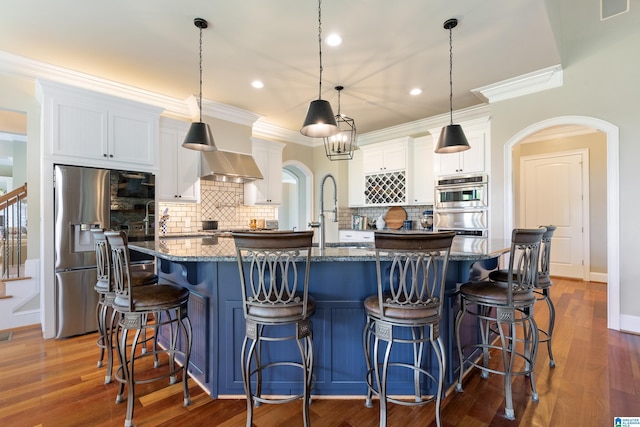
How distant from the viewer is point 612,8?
316 cm

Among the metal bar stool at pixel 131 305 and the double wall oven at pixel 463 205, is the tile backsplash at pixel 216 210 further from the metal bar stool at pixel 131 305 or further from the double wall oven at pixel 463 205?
the double wall oven at pixel 463 205

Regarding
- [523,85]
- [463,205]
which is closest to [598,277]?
[463,205]

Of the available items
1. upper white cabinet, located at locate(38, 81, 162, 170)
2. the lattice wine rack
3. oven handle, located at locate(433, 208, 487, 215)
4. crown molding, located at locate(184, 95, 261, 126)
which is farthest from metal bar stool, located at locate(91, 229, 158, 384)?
the lattice wine rack

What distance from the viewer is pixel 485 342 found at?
234 centimetres

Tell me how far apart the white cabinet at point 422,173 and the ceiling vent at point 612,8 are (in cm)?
245

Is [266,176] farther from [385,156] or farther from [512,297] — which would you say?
[512,297]

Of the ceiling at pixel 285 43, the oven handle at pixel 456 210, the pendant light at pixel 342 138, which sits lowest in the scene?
the oven handle at pixel 456 210

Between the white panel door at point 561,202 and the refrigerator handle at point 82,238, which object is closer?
the refrigerator handle at point 82,238

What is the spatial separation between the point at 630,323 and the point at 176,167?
227 inches

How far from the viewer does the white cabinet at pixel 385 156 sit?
18.0ft

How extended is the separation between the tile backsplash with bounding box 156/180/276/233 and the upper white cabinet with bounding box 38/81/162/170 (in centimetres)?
103

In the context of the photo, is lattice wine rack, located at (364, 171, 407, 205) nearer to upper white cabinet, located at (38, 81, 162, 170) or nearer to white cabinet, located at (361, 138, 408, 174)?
white cabinet, located at (361, 138, 408, 174)

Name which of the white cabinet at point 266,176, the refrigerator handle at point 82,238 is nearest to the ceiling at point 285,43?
the white cabinet at point 266,176

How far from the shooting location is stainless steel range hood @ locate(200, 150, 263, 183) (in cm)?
444
